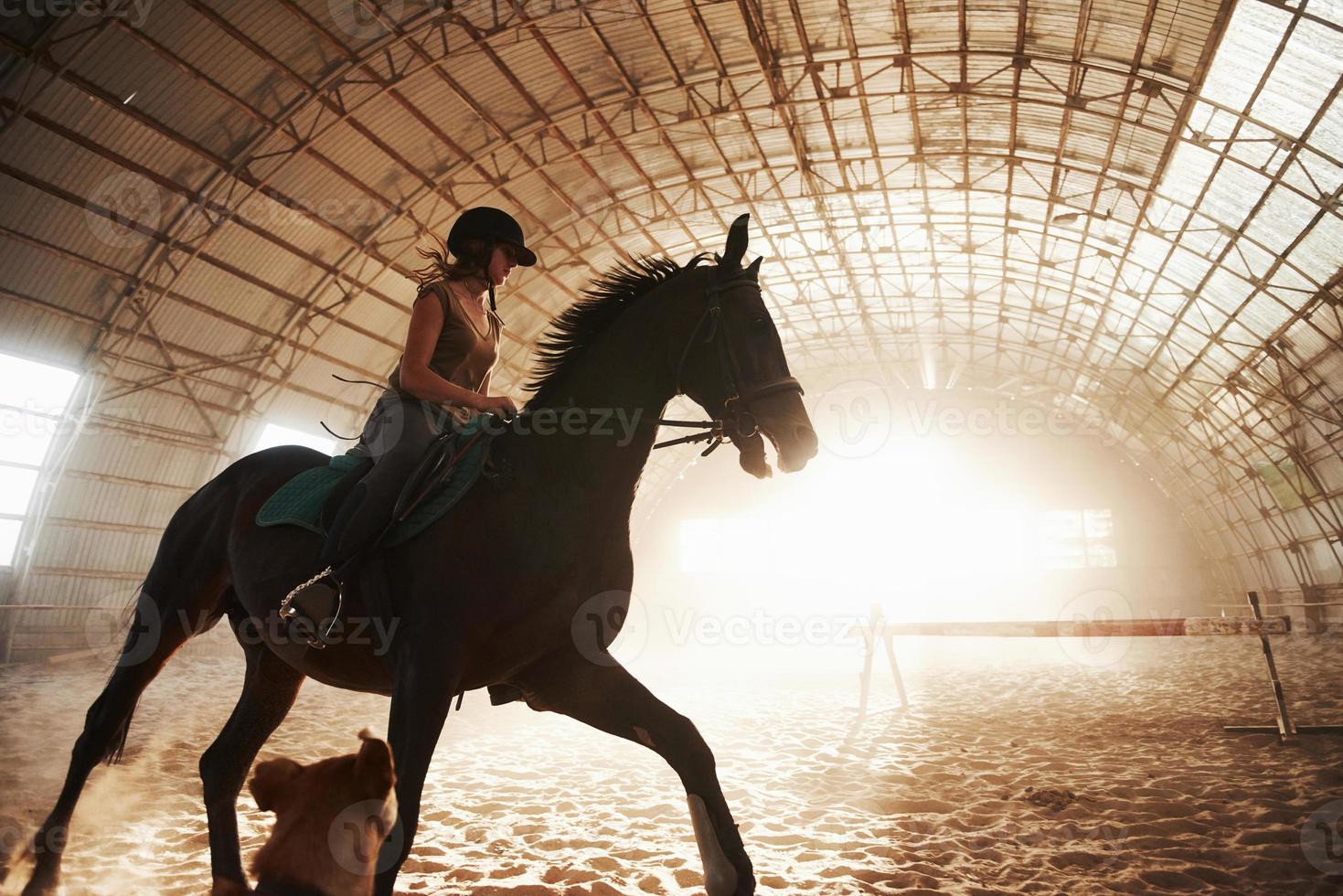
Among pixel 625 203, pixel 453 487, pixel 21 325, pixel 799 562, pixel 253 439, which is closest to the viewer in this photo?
pixel 453 487

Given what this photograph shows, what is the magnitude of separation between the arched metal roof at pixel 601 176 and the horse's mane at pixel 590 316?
12.0 m

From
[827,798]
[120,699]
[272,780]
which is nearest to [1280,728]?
[827,798]

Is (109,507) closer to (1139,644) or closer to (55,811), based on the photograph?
(55,811)

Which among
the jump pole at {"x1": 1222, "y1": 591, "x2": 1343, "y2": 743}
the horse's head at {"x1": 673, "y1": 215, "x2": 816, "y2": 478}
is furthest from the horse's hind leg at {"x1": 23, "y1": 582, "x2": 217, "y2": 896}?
the jump pole at {"x1": 1222, "y1": 591, "x2": 1343, "y2": 743}

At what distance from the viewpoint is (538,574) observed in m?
2.64

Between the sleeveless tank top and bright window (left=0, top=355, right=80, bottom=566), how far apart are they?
53.2 feet

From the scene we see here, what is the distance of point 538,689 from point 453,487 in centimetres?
85

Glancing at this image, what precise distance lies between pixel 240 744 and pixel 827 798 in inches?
160

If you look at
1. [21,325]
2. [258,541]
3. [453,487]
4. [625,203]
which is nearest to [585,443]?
[453,487]

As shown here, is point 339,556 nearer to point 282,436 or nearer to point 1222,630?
point 1222,630

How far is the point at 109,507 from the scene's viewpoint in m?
17.0

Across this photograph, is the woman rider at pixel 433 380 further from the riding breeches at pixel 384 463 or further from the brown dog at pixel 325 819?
the brown dog at pixel 325 819

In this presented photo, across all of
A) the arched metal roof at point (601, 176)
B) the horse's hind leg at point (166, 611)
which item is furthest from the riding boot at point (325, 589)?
the arched metal roof at point (601, 176)

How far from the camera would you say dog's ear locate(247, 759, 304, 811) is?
1.93 meters
